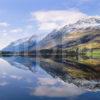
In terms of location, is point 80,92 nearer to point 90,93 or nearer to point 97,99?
point 90,93

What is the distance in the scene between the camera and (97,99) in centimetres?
2295

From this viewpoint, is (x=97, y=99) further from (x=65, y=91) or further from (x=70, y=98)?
(x=65, y=91)

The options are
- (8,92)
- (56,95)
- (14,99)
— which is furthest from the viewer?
(8,92)

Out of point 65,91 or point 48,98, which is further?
point 65,91

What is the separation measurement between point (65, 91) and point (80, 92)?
1.63 meters

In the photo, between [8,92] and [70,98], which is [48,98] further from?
[8,92]

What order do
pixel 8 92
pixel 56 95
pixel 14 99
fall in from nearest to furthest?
Answer: pixel 14 99, pixel 56 95, pixel 8 92

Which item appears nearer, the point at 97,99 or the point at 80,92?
the point at 97,99

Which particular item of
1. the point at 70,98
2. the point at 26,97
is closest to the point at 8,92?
the point at 26,97

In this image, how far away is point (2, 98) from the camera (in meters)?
23.2

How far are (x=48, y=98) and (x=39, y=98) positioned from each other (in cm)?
66

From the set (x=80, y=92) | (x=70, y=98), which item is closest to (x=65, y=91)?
(x=80, y=92)

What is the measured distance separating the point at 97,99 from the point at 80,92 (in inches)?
132

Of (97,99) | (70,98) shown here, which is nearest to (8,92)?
(70,98)
